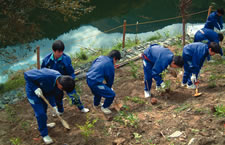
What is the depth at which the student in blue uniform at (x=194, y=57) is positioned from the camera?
5.15 m

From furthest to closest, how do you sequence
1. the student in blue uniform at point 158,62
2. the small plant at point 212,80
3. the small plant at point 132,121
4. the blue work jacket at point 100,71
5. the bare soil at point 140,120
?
the small plant at point 212,80 < the student in blue uniform at point 158,62 < the blue work jacket at point 100,71 < the small plant at point 132,121 < the bare soil at point 140,120

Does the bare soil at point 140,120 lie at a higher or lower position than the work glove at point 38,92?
lower

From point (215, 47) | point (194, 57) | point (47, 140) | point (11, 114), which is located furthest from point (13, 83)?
point (215, 47)

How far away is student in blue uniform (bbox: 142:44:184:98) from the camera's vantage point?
481 centimetres

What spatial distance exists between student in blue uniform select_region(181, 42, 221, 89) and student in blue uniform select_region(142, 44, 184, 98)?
0.67 m

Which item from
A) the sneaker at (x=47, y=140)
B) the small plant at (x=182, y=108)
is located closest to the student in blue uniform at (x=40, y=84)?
the sneaker at (x=47, y=140)

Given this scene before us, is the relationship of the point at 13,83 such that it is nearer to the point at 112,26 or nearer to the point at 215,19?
the point at 215,19

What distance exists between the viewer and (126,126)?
14.6ft

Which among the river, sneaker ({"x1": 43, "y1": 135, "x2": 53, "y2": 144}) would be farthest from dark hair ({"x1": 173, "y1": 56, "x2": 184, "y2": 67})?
the river

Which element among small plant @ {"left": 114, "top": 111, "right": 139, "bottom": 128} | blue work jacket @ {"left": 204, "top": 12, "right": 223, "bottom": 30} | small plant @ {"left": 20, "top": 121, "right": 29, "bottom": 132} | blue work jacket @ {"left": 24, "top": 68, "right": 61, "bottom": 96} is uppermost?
blue work jacket @ {"left": 204, "top": 12, "right": 223, "bottom": 30}

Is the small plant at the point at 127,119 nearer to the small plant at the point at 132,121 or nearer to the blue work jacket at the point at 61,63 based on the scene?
the small plant at the point at 132,121

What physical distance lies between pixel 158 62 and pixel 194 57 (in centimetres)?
94

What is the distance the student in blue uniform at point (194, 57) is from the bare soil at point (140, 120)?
0.36 meters

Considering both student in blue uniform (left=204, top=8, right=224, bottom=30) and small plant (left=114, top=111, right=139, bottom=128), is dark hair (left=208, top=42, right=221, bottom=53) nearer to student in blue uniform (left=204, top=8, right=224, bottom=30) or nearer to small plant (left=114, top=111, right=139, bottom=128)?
small plant (left=114, top=111, right=139, bottom=128)
